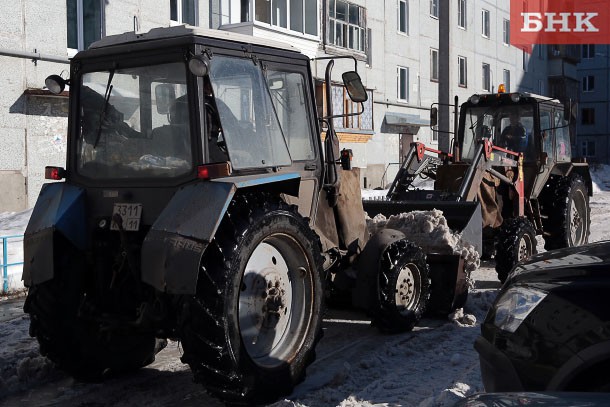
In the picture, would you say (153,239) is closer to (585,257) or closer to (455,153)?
(585,257)

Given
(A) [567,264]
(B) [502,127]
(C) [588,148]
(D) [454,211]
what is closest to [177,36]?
(A) [567,264]

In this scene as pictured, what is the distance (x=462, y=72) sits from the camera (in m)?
34.5

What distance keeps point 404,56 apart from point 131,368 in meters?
25.9

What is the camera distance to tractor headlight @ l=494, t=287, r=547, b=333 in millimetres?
3625

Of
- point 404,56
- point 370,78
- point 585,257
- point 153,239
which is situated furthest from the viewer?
point 404,56

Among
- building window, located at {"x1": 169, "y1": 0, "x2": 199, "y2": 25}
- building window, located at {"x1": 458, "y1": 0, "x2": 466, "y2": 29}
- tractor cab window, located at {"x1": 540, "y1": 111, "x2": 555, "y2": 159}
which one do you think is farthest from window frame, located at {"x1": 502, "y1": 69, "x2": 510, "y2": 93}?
tractor cab window, located at {"x1": 540, "y1": 111, "x2": 555, "y2": 159}

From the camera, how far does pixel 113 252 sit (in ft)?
16.2

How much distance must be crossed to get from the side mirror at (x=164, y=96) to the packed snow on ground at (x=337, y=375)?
6.47 ft

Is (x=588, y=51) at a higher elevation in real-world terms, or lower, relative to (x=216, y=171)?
higher

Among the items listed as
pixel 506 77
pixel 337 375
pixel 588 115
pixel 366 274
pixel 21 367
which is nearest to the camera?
pixel 337 375

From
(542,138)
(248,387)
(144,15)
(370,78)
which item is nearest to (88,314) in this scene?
(248,387)

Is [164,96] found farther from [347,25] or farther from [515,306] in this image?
[347,25]

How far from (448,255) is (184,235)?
3.72m

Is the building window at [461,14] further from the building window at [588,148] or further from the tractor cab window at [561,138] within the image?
the tractor cab window at [561,138]
